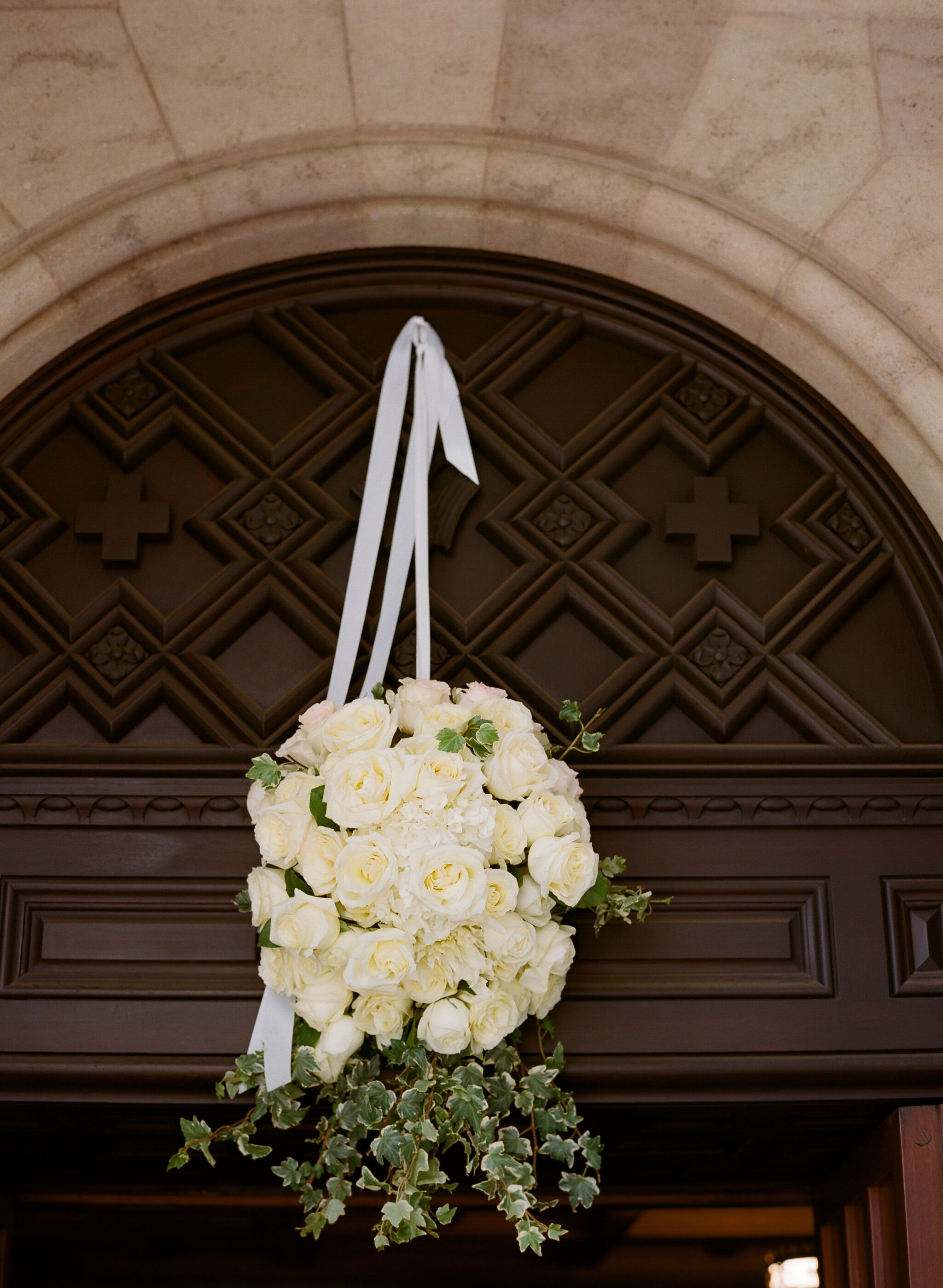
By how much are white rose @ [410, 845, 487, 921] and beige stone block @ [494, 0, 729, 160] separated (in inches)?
61.9

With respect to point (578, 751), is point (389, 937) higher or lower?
lower

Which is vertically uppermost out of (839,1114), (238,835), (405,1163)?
(238,835)

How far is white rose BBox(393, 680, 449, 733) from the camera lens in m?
2.27

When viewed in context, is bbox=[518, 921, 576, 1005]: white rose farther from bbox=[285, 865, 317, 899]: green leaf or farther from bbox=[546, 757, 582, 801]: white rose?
bbox=[285, 865, 317, 899]: green leaf

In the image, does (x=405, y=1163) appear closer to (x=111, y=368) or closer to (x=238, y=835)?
(x=238, y=835)

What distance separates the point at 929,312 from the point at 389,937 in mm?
1648

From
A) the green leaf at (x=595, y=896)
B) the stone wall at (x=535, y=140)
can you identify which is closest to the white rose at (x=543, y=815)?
the green leaf at (x=595, y=896)

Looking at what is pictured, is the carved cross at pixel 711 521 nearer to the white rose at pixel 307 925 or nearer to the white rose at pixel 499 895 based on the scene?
the white rose at pixel 499 895

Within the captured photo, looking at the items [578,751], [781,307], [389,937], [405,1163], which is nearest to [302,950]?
[389,937]

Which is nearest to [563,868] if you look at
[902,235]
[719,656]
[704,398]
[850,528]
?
[719,656]

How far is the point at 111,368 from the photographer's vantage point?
2.81 metres

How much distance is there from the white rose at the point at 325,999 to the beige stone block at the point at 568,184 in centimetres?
165

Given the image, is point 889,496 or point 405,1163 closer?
point 405,1163

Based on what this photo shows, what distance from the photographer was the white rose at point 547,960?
6.97 feet
